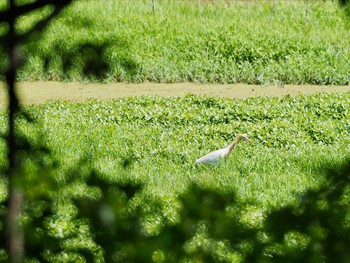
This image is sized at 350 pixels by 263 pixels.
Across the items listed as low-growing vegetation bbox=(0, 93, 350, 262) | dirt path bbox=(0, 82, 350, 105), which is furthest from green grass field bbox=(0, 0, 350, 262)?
dirt path bbox=(0, 82, 350, 105)

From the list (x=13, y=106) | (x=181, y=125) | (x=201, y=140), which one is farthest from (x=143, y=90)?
(x=13, y=106)

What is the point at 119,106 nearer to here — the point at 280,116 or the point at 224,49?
the point at 280,116

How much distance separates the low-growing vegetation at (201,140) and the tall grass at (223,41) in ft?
4.60

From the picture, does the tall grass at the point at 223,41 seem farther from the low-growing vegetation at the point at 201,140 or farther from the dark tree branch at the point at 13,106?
the dark tree branch at the point at 13,106

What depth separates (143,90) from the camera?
942cm

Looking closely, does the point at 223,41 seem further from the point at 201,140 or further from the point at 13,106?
the point at 13,106

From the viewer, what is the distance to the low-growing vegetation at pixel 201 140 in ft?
17.6

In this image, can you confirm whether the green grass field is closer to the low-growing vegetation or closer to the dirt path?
the low-growing vegetation

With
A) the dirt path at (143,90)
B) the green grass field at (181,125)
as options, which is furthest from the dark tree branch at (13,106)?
the dirt path at (143,90)

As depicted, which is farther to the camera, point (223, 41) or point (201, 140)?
point (223, 41)

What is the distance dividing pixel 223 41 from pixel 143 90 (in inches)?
64.8

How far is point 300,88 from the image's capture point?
Result: 9.71m

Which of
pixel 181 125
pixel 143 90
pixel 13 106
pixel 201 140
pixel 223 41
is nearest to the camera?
pixel 13 106

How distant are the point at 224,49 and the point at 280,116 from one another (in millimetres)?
2741
